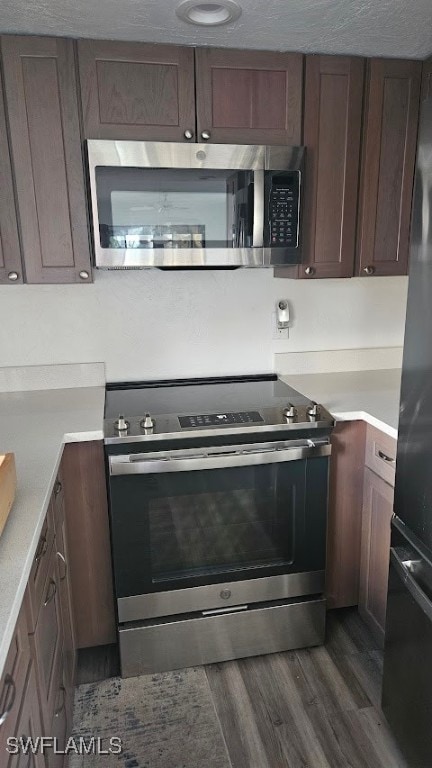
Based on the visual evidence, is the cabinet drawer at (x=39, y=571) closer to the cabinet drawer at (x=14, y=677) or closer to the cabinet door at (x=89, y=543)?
the cabinet drawer at (x=14, y=677)

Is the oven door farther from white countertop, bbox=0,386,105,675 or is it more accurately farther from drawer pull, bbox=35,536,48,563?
drawer pull, bbox=35,536,48,563

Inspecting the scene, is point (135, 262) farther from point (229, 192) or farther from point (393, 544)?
point (393, 544)

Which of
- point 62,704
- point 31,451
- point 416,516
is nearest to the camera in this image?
point 416,516

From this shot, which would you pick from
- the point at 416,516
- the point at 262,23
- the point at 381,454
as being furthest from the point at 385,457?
the point at 262,23

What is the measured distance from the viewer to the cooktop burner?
1792mm

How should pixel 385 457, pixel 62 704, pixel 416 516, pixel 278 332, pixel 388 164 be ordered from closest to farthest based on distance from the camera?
pixel 416 516 < pixel 62 704 < pixel 385 457 < pixel 388 164 < pixel 278 332

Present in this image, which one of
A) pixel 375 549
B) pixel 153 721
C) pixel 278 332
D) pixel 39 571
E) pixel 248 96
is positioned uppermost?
pixel 248 96

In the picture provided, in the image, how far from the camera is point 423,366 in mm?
1274

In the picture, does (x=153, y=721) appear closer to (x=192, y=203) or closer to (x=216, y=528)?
(x=216, y=528)

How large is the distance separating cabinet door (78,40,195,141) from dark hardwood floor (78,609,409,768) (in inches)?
74.6

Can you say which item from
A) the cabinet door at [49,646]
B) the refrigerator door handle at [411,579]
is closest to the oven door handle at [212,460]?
the cabinet door at [49,646]

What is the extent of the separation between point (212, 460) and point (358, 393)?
703mm

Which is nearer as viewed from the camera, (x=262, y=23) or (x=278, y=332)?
(x=262, y=23)

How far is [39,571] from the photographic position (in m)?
1.26
